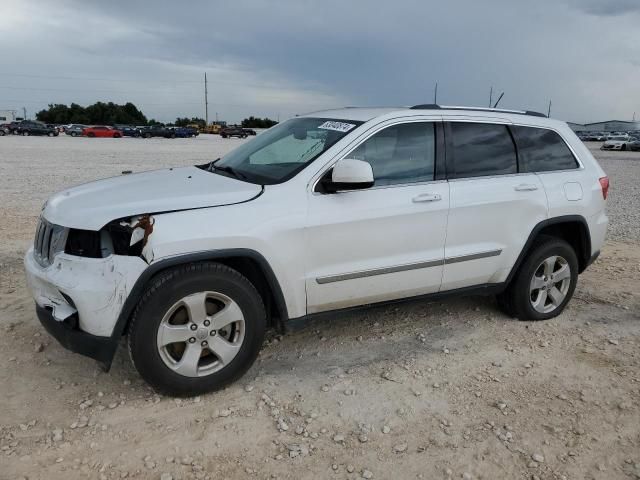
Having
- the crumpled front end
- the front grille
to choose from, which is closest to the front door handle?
the crumpled front end

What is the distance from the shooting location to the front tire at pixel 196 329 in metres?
3.15

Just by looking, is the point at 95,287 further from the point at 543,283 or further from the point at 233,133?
the point at 233,133

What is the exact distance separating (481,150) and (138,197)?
258 cm

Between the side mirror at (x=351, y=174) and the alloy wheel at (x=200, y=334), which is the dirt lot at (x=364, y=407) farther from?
the side mirror at (x=351, y=174)

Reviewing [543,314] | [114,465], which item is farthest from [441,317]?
[114,465]

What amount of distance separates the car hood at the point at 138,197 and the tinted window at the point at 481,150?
160cm

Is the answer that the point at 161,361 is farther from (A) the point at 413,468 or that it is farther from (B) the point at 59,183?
(B) the point at 59,183

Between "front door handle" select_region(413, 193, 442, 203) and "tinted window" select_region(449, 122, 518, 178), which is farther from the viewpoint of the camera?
"tinted window" select_region(449, 122, 518, 178)

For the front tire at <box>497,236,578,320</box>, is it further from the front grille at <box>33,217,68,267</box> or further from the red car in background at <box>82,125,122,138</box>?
the red car in background at <box>82,125,122,138</box>

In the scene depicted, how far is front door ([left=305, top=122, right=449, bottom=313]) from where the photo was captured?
3.57 m

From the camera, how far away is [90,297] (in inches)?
121

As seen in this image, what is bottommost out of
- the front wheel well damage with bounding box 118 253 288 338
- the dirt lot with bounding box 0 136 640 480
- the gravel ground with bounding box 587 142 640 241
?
the dirt lot with bounding box 0 136 640 480

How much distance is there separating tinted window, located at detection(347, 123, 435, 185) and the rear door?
183mm

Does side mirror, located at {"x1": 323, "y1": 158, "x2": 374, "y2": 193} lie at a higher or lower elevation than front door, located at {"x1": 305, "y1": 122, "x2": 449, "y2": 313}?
higher
